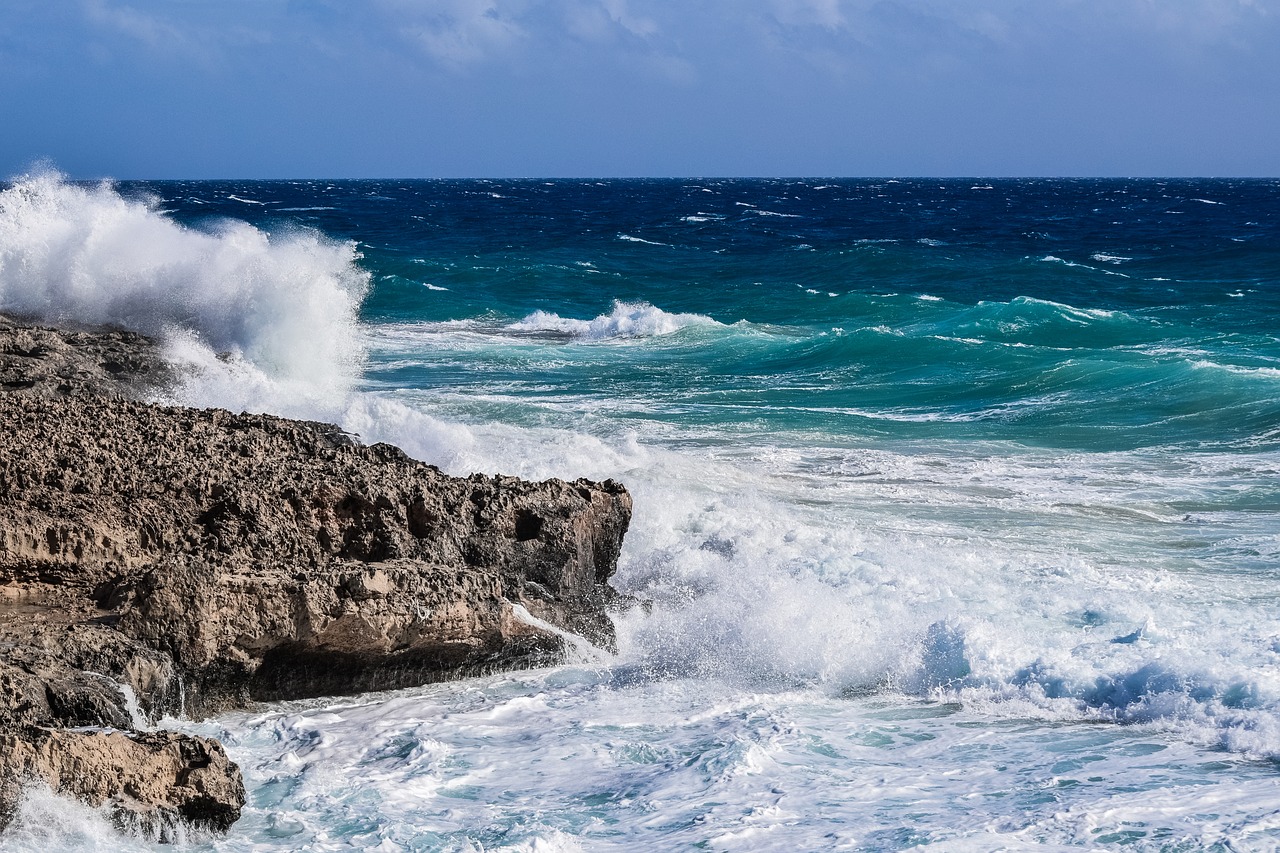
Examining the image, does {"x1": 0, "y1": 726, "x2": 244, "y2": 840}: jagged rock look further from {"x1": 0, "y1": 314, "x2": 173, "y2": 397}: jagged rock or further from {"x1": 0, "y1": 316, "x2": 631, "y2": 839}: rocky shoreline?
{"x1": 0, "y1": 314, "x2": 173, "y2": 397}: jagged rock

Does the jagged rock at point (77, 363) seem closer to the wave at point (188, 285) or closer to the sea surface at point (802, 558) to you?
the sea surface at point (802, 558)

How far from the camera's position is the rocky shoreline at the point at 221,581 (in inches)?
168

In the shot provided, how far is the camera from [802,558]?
25.2 ft

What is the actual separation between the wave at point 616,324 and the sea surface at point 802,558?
11 cm

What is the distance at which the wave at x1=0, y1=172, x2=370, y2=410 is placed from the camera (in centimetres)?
1345

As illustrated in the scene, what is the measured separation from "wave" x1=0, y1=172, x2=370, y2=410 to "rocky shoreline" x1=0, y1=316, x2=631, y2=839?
17.9 ft

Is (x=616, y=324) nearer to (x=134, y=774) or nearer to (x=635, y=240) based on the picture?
(x=635, y=240)

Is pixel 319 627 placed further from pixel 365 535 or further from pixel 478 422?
pixel 478 422

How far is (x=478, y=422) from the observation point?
12352 millimetres

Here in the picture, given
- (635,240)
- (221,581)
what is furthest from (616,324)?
(635,240)

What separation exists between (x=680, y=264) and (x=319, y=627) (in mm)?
28807

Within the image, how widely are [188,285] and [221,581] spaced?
10005 mm

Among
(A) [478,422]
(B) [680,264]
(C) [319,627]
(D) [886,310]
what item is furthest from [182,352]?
(B) [680,264]

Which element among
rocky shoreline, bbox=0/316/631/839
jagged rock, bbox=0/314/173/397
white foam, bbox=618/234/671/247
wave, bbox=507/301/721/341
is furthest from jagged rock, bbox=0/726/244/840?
white foam, bbox=618/234/671/247
